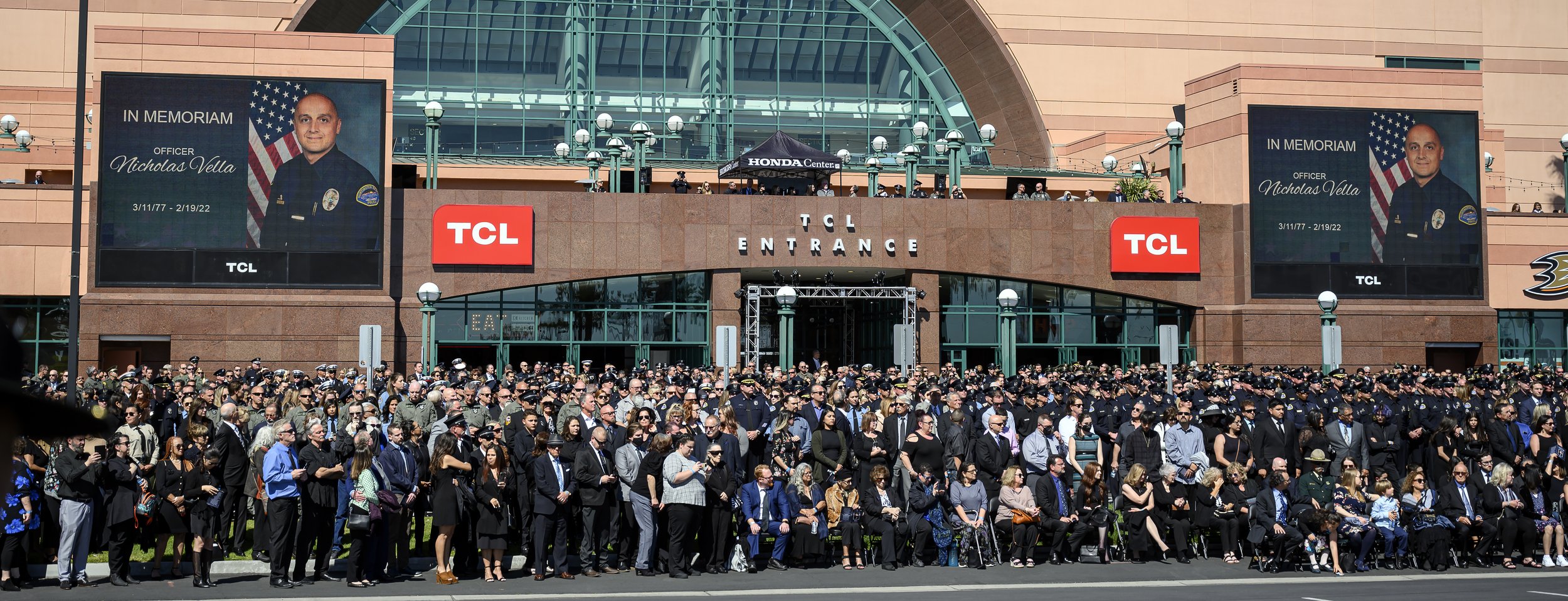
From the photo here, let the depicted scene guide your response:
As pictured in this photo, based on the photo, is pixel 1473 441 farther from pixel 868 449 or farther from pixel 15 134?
pixel 15 134

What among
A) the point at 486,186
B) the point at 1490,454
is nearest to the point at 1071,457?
the point at 1490,454

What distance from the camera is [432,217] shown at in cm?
3472

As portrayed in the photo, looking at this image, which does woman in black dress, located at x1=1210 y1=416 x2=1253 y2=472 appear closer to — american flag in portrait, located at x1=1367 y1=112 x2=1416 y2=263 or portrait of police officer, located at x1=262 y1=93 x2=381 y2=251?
american flag in portrait, located at x1=1367 y1=112 x2=1416 y2=263

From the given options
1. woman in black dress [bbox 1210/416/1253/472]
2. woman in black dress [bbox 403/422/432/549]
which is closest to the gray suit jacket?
woman in black dress [bbox 1210/416/1253/472]

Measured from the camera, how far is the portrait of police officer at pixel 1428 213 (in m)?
37.0

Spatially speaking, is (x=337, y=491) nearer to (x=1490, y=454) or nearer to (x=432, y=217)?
(x=1490, y=454)

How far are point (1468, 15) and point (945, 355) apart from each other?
89.9 feet

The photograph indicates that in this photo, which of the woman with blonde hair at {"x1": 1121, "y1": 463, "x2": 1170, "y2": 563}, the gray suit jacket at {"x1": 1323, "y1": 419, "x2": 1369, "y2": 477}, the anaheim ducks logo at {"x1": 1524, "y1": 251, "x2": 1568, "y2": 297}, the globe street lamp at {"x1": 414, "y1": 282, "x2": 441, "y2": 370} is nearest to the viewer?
the woman with blonde hair at {"x1": 1121, "y1": 463, "x2": 1170, "y2": 563}

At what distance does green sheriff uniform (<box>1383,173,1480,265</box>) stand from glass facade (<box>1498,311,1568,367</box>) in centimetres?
458

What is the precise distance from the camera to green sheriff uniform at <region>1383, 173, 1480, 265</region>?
36938 millimetres

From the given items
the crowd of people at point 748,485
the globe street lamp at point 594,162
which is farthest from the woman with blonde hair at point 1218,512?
the globe street lamp at point 594,162

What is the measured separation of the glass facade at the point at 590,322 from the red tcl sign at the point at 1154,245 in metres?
10.7

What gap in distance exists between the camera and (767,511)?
1576 cm

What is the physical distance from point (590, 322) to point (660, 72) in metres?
15.0
